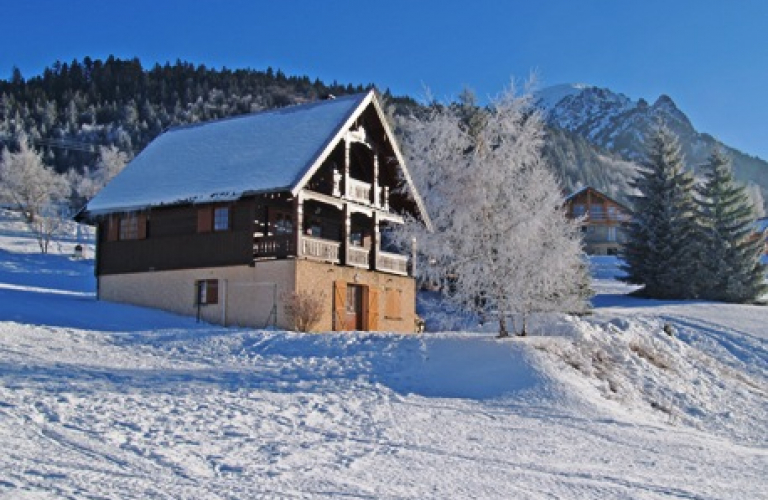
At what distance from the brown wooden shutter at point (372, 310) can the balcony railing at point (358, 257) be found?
38.9 inches

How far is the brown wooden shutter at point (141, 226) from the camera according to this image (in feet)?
104

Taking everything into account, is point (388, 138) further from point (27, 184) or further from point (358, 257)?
point (27, 184)

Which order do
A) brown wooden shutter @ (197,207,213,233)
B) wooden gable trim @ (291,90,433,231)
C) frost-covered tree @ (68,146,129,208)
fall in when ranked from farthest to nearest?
frost-covered tree @ (68,146,129,208) → brown wooden shutter @ (197,207,213,233) → wooden gable trim @ (291,90,433,231)

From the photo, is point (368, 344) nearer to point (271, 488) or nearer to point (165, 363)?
point (165, 363)

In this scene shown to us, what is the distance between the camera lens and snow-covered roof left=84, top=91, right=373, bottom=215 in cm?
2883

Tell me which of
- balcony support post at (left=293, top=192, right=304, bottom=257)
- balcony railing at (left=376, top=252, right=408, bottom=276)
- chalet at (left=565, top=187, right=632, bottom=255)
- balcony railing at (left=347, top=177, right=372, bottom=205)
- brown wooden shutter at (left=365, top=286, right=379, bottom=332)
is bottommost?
brown wooden shutter at (left=365, top=286, right=379, bottom=332)

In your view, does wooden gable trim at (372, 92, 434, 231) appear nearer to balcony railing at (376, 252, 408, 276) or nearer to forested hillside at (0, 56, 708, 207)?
balcony railing at (376, 252, 408, 276)

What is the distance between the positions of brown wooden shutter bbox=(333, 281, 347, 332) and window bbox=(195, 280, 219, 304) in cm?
416

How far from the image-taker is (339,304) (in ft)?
98.1

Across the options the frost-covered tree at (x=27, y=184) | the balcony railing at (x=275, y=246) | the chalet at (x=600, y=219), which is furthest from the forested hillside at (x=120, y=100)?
the balcony railing at (x=275, y=246)

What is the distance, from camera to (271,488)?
954cm

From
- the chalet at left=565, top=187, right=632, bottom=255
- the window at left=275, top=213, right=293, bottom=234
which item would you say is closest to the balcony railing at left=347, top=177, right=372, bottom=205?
the window at left=275, top=213, right=293, bottom=234

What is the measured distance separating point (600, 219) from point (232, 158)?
52.9 metres

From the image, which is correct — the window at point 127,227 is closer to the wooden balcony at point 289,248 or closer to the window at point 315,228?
the wooden balcony at point 289,248
